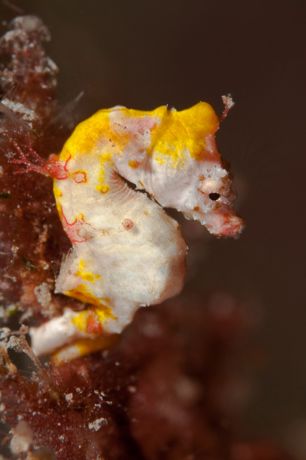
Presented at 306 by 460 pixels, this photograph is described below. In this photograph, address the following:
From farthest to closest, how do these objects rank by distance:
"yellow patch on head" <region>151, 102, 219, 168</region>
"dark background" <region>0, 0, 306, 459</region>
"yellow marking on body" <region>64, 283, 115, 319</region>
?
1. "dark background" <region>0, 0, 306, 459</region>
2. "yellow marking on body" <region>64, 283, 115, 319</region>
3. "yellow patch on head" <region>151, 102, 219, 168</region>

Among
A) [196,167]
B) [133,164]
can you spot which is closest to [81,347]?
[133,164]

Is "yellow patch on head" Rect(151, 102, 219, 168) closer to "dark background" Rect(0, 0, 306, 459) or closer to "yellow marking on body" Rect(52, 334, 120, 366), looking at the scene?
"yellow marking on body" Rect(52, 334, 120, 366)

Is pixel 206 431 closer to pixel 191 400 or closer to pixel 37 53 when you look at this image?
pixel 191 400

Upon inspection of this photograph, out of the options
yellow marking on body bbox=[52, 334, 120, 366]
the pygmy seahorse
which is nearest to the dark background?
the pygmy seahorse

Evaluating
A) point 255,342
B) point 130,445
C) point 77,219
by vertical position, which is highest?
point 77,219

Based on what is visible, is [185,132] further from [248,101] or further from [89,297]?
[248,101]

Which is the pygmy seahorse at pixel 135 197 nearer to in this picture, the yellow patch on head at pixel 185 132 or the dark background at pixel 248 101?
the yellow patch on head at pixel 185 132

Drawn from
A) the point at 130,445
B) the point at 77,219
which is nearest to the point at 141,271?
the point at 77,219
